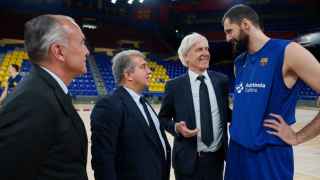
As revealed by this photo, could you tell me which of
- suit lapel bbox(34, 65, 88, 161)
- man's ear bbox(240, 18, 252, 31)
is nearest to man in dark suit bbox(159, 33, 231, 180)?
man's ear bbox(240, 18, 252, 31)

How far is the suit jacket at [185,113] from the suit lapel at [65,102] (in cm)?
133

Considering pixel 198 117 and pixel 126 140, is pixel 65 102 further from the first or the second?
pixel 198 117

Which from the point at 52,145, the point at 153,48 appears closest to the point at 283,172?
the point at 52,145

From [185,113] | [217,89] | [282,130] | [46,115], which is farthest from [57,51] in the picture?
[217,89]

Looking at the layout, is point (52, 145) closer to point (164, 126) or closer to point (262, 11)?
point (164, 126)

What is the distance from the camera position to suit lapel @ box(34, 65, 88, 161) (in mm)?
1531

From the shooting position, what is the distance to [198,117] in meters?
2.84

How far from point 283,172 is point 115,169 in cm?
103

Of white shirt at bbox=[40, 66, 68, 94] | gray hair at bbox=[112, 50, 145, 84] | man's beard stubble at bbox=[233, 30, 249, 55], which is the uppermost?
man's beard stubble at bbox=[233, 30, 249, 55]

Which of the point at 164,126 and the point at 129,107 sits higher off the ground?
the point at 129,107

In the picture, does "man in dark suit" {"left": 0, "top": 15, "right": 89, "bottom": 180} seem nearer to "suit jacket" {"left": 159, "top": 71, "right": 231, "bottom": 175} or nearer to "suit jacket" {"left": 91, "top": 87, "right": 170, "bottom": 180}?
"suit jacket" {"left": 91, "top": 87, "right": 170, "bottom": 180}

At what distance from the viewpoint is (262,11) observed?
21062 millimetres

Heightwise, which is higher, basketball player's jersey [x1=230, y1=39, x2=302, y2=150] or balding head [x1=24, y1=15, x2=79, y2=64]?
balding head [x1=24, y1=15, x2=79, y2=64]

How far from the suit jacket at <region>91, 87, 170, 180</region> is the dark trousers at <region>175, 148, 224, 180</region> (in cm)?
44
